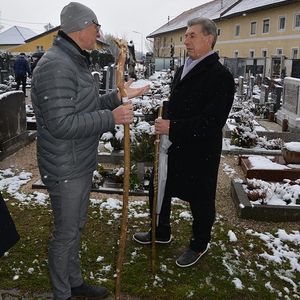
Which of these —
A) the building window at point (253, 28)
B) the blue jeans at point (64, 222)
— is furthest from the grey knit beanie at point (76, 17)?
the building window at point (253, 28)

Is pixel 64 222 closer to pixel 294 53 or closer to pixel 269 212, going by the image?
pixel 269 212

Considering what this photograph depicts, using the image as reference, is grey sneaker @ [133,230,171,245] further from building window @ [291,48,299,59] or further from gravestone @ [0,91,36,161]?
building window @ [291,48,299,59]

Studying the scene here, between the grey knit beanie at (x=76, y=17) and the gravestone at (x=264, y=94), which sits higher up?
the grey knit beanie at (x=76, y=17)

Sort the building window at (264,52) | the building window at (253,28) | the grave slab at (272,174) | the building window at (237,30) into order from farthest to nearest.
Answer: the building window at (237,30), the building window at (253,28), the building window at (264,52), the grave slab at (272,174)

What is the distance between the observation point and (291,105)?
1026 centimetres

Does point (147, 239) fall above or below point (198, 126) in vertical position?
below

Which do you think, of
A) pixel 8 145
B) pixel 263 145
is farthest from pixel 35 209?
pixel 263 145

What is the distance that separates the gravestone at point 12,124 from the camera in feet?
24.0

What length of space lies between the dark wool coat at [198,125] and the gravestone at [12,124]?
501 cm

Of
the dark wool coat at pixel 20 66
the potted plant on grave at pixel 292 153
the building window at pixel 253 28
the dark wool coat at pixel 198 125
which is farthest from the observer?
the building window at pixel 253 28

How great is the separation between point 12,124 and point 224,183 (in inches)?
185

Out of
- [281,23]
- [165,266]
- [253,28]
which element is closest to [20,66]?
[165,266]

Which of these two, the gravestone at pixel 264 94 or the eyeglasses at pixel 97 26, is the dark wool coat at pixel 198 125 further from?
A: the gravestone at pixel 264 94

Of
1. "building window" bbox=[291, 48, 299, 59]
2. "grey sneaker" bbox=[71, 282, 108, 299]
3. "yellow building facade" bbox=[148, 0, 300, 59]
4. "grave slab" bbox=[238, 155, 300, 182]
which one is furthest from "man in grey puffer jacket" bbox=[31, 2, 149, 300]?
"building window" bbox=[291, 48, 299, 59]
